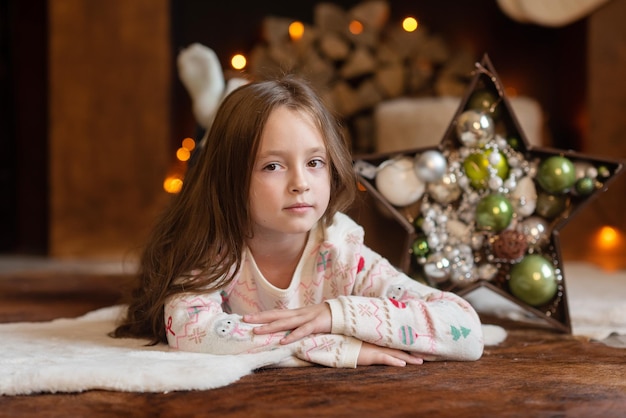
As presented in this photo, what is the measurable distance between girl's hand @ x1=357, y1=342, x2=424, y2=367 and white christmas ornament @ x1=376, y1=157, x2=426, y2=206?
39cm

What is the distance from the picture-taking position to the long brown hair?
122cm

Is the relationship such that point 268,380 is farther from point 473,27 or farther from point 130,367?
point 473,27

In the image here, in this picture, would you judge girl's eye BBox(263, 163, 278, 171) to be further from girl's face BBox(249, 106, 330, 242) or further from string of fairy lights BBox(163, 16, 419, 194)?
string of fairy lights BBox(163, 16, 419, 194)

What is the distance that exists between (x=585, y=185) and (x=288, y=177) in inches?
24.0

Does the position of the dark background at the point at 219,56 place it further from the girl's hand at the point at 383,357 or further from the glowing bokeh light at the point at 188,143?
the girl's hand at the point at 383,357

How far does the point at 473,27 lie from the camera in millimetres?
2875

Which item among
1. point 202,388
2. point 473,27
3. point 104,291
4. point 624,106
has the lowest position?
point 202,388

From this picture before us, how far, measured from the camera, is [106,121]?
2797 mm

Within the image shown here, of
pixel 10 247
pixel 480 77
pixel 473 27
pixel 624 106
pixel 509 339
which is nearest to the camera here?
pixel 509 339

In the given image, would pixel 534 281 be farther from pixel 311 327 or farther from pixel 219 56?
pixel 219 56

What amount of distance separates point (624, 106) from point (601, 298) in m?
0.92

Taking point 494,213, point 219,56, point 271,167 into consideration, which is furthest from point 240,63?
point 271,167

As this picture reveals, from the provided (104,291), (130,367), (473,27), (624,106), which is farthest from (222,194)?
(473,27)

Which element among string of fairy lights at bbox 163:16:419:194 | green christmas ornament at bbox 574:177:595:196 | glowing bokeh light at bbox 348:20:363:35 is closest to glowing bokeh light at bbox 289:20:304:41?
string of fairy lights at bbox 163:16:419:194
